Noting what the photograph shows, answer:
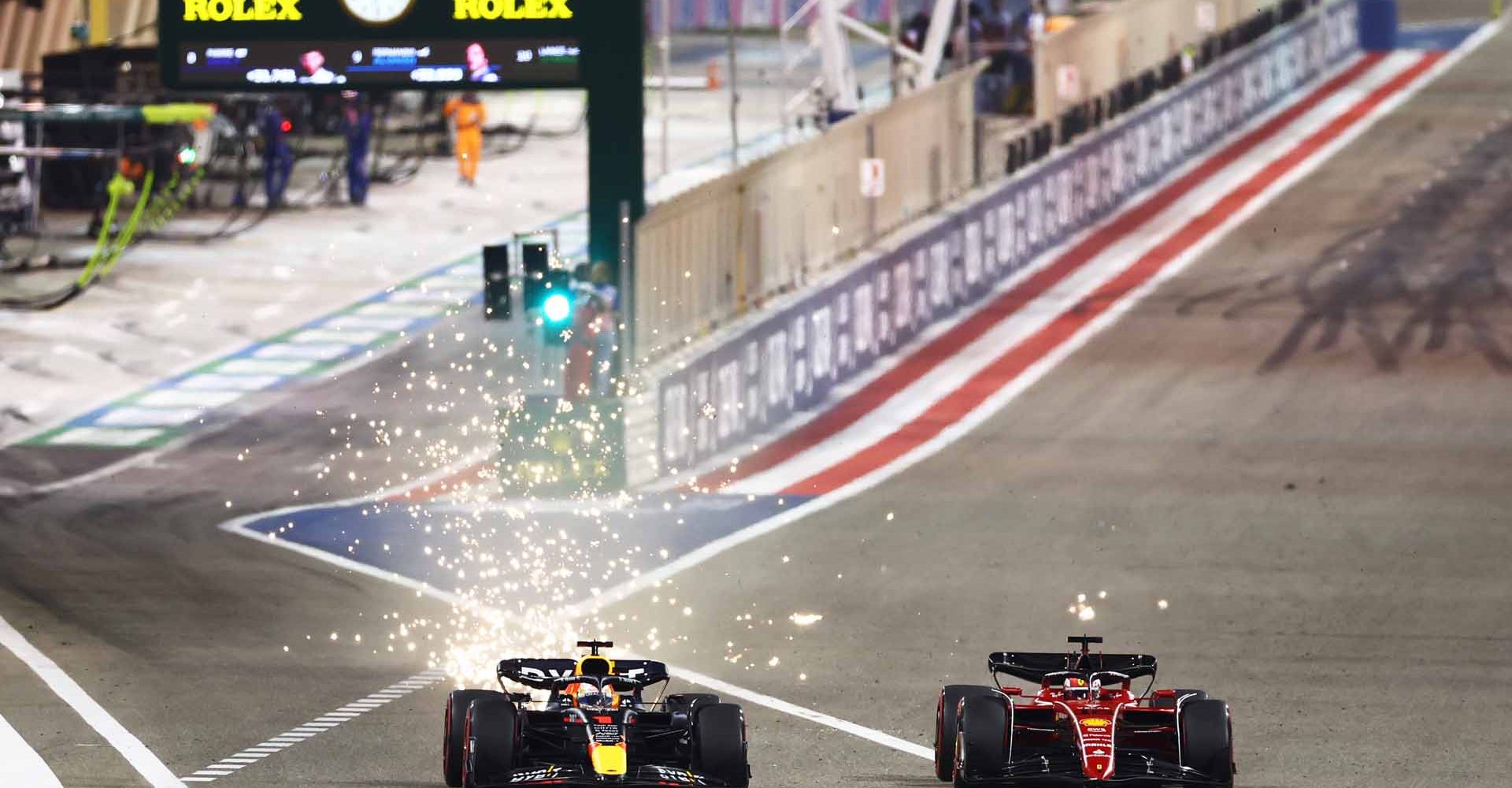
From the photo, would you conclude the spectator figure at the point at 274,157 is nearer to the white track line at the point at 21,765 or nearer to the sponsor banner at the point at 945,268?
the sponsor banner at the point at 945,268

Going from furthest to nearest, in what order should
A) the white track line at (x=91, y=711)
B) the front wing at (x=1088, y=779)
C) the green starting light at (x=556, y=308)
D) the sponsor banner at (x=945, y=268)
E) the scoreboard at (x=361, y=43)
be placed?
the sponsor banner at (x=945, y=268)
the scoreboard at (x=361, y=43)
the green starting light at (x=556, y=308)
the white track line at (x=91, y=711)
the front wing at (x=1088, y=779)

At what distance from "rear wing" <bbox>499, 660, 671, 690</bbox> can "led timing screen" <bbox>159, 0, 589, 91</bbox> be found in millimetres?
9267

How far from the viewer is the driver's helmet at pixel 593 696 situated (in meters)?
13.9

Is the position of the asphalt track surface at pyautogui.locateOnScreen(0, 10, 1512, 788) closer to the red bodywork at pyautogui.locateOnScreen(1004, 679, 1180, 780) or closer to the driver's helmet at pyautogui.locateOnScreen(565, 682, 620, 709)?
the red bodywork at pyautogui.locateOnScreen(1004, 679, 1180, 780)

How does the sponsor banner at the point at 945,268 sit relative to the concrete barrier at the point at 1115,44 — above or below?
below

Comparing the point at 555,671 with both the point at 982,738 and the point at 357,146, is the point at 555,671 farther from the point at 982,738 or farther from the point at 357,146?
the point at 357,146

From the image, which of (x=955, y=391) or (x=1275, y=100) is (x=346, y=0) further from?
(x=1275, y=100)

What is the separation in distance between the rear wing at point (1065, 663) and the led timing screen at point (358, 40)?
9737mm

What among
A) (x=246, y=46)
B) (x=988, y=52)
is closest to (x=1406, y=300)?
(x=988, y=52)

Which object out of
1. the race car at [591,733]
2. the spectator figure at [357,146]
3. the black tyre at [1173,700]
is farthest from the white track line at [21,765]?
the spectator figure at [357,146]

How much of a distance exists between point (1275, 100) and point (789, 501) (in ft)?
89.6

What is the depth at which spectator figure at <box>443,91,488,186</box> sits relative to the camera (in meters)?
43.1

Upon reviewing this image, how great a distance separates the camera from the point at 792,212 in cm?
2866

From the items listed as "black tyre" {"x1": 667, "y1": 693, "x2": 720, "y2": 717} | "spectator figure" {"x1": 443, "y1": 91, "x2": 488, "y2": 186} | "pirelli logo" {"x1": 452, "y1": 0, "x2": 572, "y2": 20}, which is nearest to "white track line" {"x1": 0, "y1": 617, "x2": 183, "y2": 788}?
"black tyre" {"x1": 667, "y1": 693, "x2": 720, "y2": 717}
